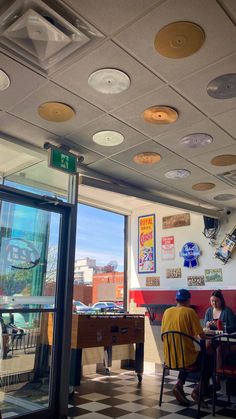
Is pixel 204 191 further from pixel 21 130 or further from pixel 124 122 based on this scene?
pixel 21 130

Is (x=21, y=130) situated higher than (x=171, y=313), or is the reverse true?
(x=21, y=130)

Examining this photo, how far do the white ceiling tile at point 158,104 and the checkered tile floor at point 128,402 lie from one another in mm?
3093

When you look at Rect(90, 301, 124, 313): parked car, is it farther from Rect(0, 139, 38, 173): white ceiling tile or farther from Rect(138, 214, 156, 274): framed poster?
Rect(0, 139, 38, 173): white ceiling tile

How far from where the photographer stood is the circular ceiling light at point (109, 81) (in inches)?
111

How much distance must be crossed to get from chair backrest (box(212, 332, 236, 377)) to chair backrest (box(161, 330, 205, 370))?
0.68 ft

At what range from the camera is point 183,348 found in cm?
409

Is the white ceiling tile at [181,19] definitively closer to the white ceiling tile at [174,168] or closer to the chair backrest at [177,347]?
the white ceiling tile at [174,168]

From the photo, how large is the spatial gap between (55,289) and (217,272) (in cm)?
350

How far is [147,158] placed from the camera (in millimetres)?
4473

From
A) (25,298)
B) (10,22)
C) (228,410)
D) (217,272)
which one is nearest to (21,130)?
(10,22)

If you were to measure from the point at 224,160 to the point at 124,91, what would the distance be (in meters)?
2.00

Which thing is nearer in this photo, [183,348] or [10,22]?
[10,22]

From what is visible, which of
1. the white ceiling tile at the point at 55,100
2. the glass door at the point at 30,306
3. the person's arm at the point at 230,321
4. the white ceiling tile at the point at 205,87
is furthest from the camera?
the person's arm at the point at 230,321

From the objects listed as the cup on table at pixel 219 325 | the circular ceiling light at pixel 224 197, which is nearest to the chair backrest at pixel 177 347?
the cup on table at pixel 219 325
